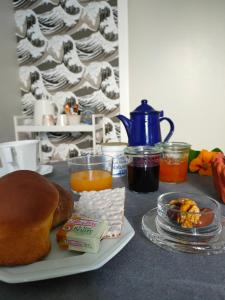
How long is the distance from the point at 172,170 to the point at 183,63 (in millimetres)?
1315

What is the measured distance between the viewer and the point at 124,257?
32 centimetres

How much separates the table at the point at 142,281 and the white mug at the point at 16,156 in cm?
38

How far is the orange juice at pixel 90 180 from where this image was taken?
21.9 inches

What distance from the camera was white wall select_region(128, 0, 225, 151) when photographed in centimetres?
162

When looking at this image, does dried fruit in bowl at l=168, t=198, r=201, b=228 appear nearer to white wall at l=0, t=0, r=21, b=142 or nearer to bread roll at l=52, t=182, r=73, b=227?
bread roll at l=52, t=182, r=73, b=227

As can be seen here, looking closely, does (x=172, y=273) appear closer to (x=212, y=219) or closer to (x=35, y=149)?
(x=212, y=219)

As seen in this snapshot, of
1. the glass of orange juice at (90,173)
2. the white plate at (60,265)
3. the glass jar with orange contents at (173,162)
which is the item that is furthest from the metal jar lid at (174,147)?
the white plate at (60,265)

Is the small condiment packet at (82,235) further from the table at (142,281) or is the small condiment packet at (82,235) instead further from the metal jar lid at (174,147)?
the metal jar lid at (174,147)

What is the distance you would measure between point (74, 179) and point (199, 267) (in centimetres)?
36

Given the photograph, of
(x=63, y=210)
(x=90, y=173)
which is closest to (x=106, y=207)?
(x=63, y=210)

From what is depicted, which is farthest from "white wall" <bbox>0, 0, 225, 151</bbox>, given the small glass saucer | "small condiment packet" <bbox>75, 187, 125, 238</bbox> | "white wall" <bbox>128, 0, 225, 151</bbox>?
the small glass saucer

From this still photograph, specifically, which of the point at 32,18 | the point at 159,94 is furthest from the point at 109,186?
the point at 32,18

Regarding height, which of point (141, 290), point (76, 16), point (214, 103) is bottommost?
point (141, 290)

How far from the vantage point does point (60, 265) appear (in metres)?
0.27
